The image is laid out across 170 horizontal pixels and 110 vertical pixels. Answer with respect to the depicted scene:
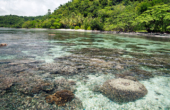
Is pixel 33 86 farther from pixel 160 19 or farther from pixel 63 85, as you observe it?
pixel 160 19

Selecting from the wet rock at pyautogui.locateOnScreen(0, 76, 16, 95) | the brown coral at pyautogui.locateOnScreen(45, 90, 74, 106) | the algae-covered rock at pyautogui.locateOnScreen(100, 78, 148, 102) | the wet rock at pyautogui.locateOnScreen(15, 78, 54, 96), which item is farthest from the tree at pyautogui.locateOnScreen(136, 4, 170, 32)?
the wet rock at pyautogui.locateOnScreen(0, 76, 16, 95)

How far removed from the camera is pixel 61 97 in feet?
11.9

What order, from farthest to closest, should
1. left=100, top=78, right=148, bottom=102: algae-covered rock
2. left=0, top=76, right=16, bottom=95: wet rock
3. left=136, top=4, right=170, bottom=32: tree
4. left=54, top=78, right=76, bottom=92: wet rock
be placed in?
left=136, top=4, right=170, bottom=32: tree, left=54, top=78, right=76, bottom=92: wet rock, left=0, top=76, right=16, bottom=95: wet rock, left=100, top=78, right=148, bottom=102: algae-covered rock

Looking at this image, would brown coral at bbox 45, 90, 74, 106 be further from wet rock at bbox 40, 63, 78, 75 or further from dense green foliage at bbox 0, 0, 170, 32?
dense green foliage at bbox 0, 0, 170, 32

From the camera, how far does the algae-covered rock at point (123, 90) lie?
3.74 meters

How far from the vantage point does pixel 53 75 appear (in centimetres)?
531

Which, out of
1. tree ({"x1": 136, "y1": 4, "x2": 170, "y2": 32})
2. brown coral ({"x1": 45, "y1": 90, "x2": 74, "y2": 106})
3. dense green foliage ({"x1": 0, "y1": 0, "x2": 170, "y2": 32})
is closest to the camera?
brown coral ({"x1": 45, "y1": 90, "x2": 74, "y2": 106})

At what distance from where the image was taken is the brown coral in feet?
11.2

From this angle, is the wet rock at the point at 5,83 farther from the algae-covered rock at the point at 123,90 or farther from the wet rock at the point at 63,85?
the algae-covered rock at the point at 123,90

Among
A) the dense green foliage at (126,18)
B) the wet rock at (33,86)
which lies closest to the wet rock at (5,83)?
the wet rock at (33,86)

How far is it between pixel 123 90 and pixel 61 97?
240 cm

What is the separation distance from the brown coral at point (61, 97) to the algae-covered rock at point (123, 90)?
4.41 ft

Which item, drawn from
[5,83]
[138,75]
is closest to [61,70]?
[5,83]

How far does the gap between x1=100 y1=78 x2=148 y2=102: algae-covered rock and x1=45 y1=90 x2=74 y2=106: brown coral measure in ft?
4.41
